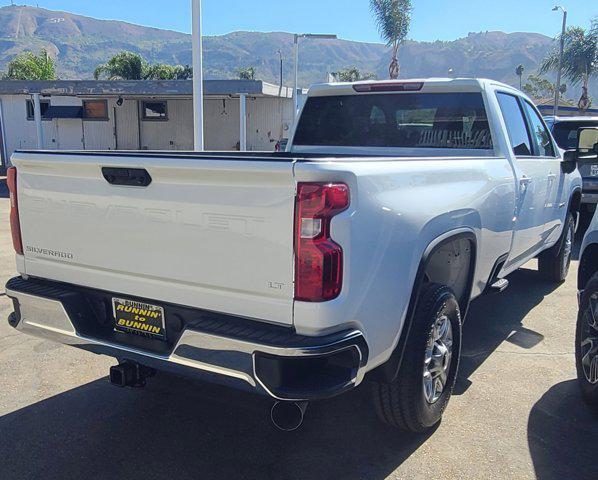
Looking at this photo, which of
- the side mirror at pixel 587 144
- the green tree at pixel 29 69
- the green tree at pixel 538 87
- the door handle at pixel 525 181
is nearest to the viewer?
the door handle at pixel 525 181

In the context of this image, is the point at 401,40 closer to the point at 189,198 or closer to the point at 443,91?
the point at 443,91

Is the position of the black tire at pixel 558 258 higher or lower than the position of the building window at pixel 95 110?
lower

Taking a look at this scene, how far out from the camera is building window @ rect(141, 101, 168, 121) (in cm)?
2633

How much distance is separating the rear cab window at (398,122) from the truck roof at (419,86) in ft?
0.15

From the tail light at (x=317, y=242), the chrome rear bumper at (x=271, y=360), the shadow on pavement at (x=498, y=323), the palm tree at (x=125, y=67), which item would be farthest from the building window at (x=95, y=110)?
the tail light at (x=317, y=242)

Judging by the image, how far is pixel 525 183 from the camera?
457 centimetres

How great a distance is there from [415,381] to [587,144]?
148 inches

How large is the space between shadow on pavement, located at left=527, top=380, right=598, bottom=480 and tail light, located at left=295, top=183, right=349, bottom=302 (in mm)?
1694

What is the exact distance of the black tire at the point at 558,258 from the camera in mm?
6605

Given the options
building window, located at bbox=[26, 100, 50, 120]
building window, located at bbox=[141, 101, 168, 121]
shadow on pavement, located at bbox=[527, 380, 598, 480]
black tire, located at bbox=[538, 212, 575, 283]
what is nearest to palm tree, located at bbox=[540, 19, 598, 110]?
building window, located at bbox=[141, 101, 168, 121]

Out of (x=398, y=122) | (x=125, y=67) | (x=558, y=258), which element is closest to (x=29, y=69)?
(x=125, y=67)

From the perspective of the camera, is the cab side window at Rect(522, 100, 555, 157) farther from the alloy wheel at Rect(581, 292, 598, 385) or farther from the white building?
the white building

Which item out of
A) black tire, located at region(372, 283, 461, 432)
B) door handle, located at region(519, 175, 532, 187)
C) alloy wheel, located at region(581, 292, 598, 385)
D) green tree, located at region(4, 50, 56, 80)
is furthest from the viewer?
green tree, located at region(4, 50, 56, 80)

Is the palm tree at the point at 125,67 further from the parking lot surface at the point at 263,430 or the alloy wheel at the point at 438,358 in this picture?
the alloy wheel at the point at 438,358
